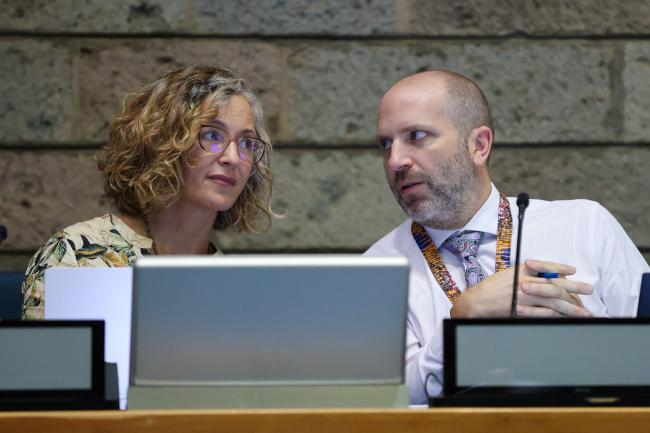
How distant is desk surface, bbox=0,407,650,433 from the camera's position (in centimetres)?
136

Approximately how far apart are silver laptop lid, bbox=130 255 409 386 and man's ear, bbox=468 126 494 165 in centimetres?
159

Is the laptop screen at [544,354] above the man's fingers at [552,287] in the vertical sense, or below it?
below

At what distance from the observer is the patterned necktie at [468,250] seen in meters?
2.66

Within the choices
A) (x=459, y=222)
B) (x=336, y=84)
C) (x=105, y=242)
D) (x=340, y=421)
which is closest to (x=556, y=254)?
(x=459, y=222)

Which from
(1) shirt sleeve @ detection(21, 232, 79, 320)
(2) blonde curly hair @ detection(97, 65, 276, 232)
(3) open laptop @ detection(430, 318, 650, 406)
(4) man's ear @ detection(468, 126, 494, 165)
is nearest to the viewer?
(3) open laptop @ detection(430, 318, 650, 406)

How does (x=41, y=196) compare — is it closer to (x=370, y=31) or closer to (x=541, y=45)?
(x=370, y=31)

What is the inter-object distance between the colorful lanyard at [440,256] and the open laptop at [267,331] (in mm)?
1198

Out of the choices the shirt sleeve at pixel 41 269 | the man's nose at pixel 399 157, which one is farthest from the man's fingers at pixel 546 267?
the shirt sleeve at pixel 41 269

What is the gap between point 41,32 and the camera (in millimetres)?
3828

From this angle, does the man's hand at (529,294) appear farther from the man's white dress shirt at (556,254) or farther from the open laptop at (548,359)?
the open laptop at (548,359)

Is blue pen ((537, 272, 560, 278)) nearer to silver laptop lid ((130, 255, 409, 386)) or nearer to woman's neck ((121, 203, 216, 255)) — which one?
silver laptop lid ((130, 255, 409, 386))

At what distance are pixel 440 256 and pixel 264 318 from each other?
4.60ft

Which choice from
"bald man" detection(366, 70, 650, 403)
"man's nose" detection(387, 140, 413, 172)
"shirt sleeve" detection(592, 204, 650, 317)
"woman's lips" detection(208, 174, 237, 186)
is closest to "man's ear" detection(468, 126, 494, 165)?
"bald man" detection(366, 70, 650, 403)

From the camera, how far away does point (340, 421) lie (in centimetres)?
138
